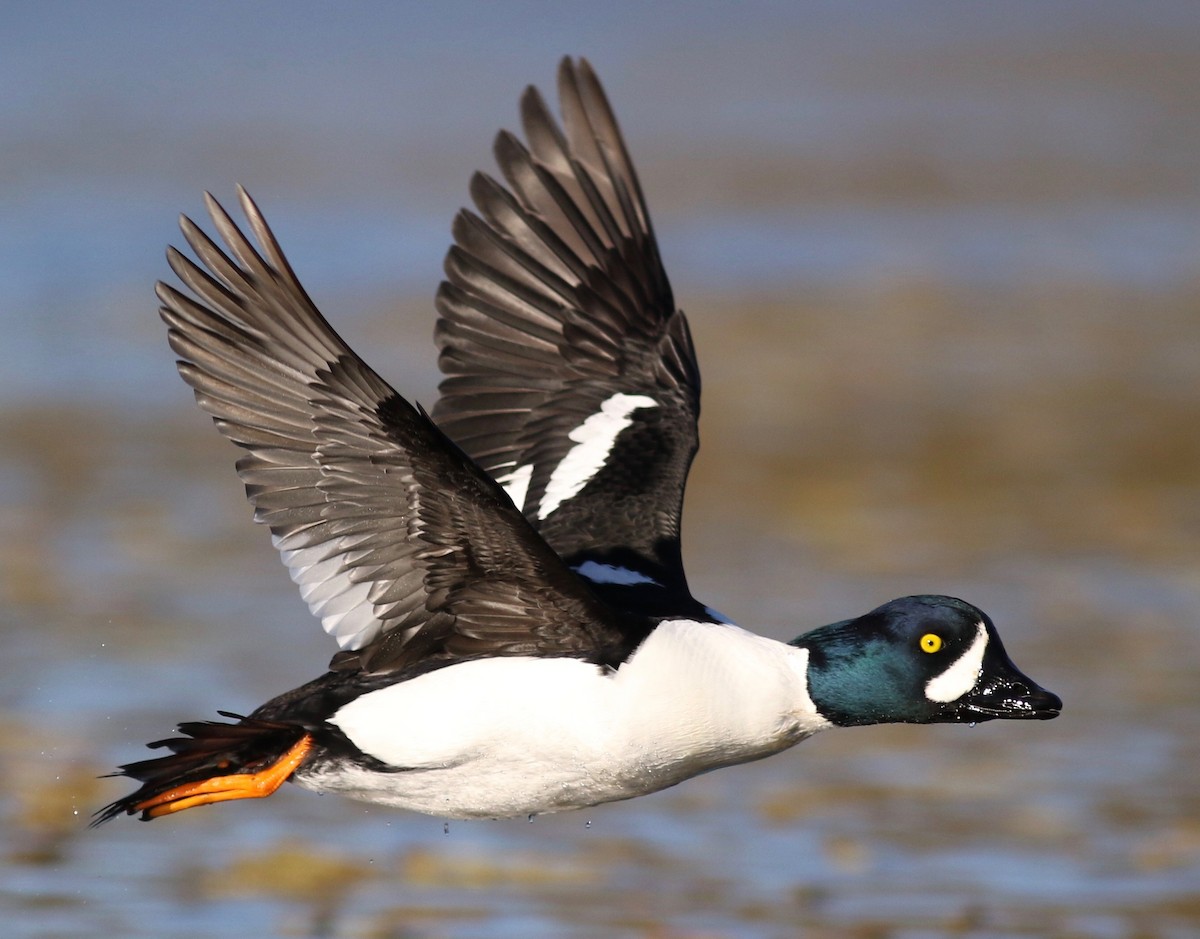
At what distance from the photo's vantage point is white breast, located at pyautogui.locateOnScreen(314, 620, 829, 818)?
250 inches

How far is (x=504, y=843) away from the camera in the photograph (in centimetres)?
809

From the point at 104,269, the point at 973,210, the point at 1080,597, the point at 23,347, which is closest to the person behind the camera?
the point at 1080,597

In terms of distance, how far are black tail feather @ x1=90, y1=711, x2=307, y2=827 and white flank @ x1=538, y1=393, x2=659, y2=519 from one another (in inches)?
61.5

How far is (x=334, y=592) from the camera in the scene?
6.34 meters

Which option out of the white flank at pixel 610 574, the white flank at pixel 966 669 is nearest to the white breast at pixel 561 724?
the white flank at pixel 966 669

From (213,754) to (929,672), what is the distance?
224cm

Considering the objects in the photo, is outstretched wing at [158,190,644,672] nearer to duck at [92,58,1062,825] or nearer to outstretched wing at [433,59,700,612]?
duck at [92,58,1062,825]

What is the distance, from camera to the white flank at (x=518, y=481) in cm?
777

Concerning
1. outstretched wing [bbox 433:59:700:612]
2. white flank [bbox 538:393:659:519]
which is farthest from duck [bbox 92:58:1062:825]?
outstretched wing [bbox 433:59:700:612]

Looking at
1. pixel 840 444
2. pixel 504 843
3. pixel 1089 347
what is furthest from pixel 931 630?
pixel 1089 347

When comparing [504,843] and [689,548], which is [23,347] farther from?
[504,843]

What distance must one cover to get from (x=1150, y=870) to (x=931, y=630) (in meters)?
1.93

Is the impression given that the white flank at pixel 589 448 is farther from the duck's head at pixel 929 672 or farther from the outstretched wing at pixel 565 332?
the duck's head at pixel 929 672

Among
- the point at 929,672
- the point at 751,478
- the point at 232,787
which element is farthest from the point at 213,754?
the point at 751,478
